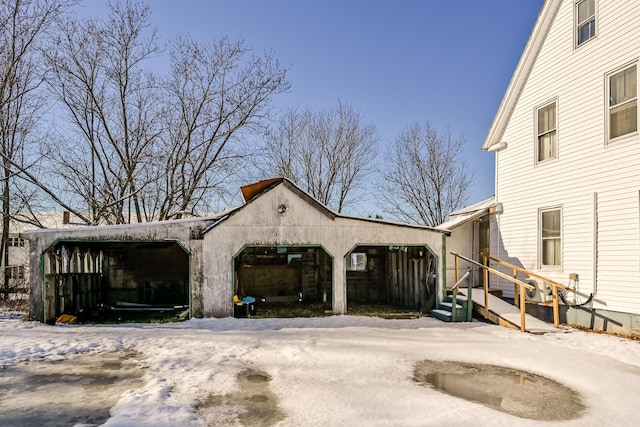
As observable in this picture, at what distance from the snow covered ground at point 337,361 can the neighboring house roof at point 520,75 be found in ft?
22.2

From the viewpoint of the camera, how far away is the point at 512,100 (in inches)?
549

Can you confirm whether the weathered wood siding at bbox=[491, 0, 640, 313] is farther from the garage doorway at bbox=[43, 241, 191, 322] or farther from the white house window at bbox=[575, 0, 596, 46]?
the garage doorway at bbox=[43, 241, 191, 322]

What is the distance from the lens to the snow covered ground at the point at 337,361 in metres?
5.15

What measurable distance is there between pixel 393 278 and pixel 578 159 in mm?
7365

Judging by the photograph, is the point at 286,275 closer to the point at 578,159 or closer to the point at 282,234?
the point at 282,234

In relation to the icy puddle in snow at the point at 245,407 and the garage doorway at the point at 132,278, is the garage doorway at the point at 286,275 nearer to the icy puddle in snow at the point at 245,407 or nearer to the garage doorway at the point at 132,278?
the garage doorway at the point at 132,278

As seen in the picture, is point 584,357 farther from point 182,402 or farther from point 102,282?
point 102,282

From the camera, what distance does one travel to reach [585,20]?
11570 mm

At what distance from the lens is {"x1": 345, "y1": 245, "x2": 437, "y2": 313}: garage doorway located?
44.6 feet

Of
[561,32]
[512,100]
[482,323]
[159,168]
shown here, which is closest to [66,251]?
[159,168]

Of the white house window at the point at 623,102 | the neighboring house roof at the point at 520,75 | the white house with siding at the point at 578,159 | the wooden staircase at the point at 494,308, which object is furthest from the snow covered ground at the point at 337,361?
the neighboring house roof at the point at 520,75

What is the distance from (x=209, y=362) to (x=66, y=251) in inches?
317

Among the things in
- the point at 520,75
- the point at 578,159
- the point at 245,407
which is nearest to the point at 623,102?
the point at 578,159

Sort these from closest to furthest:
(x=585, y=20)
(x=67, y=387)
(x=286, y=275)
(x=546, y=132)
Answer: (x=67, y=387)
(x=585, y=20)
(x=546, y=132)
(x=286, y=275)
